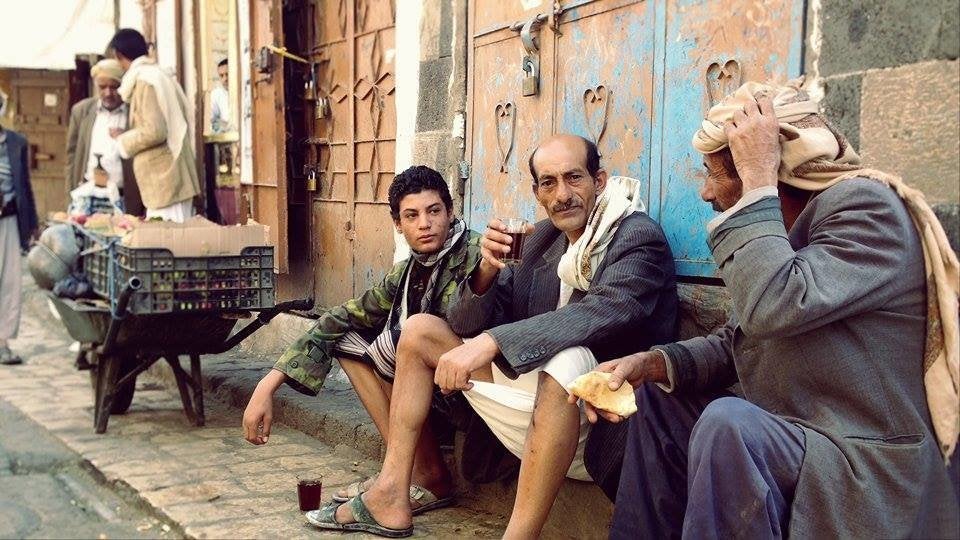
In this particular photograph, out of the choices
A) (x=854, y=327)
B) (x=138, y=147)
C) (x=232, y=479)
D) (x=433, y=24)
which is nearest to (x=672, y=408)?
(x=854, y=327)

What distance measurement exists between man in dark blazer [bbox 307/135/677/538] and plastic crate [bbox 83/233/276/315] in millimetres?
1769

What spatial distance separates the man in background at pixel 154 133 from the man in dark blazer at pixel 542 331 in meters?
4.14

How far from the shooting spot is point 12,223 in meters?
7.81

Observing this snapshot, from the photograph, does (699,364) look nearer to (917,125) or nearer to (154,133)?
(917,125)

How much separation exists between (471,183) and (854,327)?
3.04m

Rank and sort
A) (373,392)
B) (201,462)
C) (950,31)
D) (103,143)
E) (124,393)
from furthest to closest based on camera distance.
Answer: (103,143), (124,393), (201,462), (373,392), (950,31)

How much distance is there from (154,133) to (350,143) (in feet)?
4.96

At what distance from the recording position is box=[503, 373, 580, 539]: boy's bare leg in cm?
300

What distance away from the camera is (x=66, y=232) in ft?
18.8

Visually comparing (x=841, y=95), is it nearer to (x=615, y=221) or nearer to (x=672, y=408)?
(x=615, y=221)

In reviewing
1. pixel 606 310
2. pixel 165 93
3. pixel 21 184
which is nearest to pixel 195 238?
pixel 165 93

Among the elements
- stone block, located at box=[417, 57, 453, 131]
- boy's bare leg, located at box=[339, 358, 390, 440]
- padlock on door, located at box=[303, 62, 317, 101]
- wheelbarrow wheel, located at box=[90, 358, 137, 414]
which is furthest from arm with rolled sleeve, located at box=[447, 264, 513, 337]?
padlock on door, located at box=[303, 62, 317, 101]

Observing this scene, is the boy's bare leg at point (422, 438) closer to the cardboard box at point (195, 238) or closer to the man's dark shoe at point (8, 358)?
the cardboard box at point (195, 238)

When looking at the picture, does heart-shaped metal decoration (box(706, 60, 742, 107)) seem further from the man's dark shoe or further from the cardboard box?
the man's dark shoe
